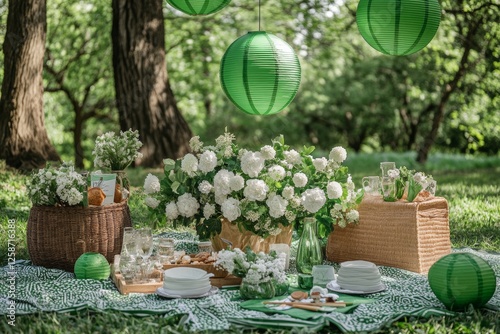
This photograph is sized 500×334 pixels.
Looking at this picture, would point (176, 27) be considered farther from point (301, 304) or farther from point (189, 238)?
point (301, 304)

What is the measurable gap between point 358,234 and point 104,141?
6.03ft

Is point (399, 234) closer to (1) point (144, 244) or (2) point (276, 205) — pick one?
(2) point (276, 205)

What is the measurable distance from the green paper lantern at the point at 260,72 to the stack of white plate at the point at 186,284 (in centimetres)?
129

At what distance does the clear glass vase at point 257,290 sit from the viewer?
154 inches

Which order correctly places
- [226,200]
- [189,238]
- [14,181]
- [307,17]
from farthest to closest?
[307,17] < [14,181] < [189,238] < [226,200]

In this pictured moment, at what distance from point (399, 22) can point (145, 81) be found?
5.37 metres

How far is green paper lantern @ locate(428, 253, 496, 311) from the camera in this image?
3701 millimetres

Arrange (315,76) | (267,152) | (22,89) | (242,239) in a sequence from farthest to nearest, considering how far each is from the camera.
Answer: (315,76), (22,89), (242,239), (267,152)

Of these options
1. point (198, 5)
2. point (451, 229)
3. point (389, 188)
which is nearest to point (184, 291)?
point (389, 188)

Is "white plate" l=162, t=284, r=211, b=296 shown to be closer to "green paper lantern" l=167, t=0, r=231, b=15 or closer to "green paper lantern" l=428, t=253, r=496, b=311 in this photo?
"green paper lantern" l=428, t=253, r=496, b=311

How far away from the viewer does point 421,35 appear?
465 cm

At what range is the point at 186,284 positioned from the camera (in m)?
3.92

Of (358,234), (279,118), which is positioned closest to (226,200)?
Answer: (358,234)

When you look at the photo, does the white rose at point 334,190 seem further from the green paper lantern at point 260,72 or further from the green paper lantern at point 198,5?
the green paper lantern at point 198,5
